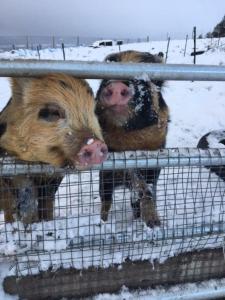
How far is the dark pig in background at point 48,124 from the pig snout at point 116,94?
0.28 m

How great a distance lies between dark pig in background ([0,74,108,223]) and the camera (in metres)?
2.77

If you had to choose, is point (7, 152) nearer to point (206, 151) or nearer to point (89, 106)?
point (89, 106)

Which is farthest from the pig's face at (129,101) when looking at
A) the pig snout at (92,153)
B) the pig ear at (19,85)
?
the pig snout at (92,153)

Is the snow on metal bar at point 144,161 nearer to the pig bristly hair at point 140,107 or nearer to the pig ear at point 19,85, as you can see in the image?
the pig ear at point 19,85

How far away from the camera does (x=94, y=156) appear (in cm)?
246

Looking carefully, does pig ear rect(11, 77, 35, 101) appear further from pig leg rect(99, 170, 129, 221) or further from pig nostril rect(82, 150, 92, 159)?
pig leg rect(99, 170, 129, 221)

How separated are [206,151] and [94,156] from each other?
0.81 metres

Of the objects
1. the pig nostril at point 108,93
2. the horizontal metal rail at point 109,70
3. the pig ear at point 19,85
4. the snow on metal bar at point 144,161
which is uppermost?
the horizontal metal rail at point 109,70

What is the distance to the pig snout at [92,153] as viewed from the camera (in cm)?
246

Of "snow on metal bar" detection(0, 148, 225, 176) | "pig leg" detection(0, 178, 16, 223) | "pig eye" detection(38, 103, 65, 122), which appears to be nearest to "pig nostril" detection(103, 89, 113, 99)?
"pig eye" detection(38, 103, 65, 122)

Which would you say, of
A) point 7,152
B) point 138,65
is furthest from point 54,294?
point 138,65

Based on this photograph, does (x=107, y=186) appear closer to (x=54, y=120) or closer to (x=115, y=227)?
(x=115, y=227)

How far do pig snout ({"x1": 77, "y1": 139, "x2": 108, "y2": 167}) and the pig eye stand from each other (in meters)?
0.40

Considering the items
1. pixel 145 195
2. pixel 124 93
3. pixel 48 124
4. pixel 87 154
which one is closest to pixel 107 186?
pixel 145 195
